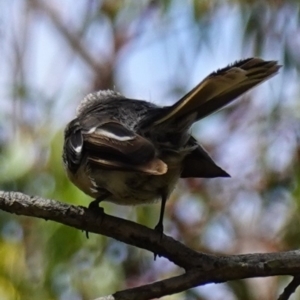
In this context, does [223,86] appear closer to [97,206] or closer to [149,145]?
[149,145]

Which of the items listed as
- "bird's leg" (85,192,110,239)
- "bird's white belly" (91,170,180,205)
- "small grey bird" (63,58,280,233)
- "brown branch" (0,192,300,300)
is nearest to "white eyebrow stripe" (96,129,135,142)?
"small grey bird" (63,58,280,233)

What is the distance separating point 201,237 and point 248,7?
52.3 inches

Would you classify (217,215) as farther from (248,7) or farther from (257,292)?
(248,7)

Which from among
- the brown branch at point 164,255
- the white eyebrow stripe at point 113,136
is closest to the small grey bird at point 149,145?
the white eyebrow stripe at point 113,136

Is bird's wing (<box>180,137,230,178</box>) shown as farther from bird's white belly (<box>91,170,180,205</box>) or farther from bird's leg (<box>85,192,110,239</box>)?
bird's leg (<box>85,192,110,239</box>)

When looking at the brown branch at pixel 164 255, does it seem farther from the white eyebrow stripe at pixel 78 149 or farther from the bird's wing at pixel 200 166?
the bird's wing at pixel 200 166

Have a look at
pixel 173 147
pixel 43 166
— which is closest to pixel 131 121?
pixel 173 147

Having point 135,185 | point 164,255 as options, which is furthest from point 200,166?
point 164,255

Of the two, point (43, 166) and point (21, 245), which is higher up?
point (43, 166)

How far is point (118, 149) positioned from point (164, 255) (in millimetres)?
423

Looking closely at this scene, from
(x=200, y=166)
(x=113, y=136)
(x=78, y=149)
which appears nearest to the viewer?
(x=113, y=136)

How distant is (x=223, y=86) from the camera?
8.18ft

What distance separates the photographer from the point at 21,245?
405 cm

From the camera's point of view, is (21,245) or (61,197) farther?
(21,245)
